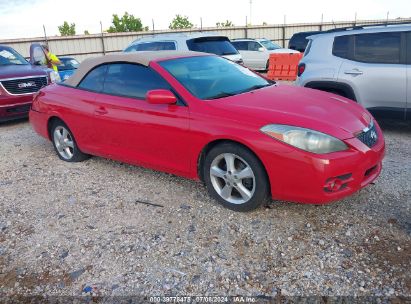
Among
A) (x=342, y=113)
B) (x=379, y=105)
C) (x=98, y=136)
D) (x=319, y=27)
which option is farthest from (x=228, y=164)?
(x=319, y=27)

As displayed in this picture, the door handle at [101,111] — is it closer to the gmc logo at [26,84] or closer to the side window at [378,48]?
the side window at [378,48]

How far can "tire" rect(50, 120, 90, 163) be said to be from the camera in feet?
16.9

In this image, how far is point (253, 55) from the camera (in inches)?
658

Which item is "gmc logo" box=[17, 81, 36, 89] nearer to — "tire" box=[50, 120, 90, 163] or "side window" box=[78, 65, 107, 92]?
"tire" box=[50, 120, 90, 163]

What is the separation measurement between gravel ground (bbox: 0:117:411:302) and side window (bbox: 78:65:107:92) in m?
1.19

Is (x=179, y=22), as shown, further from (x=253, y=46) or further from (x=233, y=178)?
(x=233, y=178)

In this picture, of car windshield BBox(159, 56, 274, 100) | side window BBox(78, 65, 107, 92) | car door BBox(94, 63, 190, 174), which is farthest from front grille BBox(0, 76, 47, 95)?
car windshield BBox(159, 56, 274, 100)

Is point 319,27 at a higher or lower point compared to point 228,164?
higher

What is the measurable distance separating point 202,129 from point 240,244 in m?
1.14

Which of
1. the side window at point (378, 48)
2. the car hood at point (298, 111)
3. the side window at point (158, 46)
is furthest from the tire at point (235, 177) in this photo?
the side window at point (158, 46)

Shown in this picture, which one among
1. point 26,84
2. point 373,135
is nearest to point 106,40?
point 26,84

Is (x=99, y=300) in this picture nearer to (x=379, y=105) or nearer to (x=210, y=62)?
(x=210, y=62)

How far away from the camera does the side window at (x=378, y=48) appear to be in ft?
18.3

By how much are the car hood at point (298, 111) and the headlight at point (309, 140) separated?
6cm
